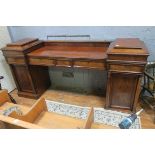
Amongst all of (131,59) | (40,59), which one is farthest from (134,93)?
(40,59)

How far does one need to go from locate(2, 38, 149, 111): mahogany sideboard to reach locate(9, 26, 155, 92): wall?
134 mm

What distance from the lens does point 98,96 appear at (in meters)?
2.35

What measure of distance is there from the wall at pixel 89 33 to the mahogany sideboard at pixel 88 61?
0.13m

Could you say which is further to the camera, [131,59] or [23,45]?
[23,45]

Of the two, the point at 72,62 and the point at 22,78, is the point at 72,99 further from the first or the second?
the point at 22,78

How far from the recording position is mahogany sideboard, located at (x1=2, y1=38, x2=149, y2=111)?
5.19ft

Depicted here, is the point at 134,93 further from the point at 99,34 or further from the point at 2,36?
the point at 2,36

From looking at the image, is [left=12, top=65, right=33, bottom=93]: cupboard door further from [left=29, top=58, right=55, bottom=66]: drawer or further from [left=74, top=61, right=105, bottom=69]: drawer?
[left=74, top=61, right=105, bottom=69]: drawer

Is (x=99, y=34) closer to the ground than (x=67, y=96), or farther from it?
farther from it

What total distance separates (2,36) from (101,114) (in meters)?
1.85

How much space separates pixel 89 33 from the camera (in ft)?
6.95

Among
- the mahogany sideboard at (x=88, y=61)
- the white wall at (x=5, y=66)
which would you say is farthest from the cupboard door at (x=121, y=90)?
the white wall at (x=5, y=66)

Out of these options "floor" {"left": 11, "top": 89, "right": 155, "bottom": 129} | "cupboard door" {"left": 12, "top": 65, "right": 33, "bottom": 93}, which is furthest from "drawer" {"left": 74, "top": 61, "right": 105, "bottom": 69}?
"cupboard door" {"left": 12, "top": 65, "right": 33, "bottom": 93}

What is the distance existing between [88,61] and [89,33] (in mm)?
534
